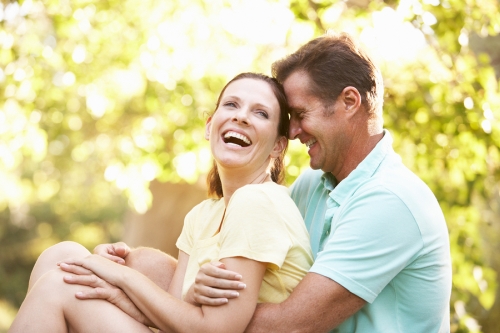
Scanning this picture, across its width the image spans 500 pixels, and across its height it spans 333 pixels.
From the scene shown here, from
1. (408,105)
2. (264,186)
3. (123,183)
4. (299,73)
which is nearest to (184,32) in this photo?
(123,183)

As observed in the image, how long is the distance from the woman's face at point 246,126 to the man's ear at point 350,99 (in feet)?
1.03

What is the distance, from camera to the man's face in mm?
2746

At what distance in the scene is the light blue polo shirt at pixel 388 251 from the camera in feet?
7.29

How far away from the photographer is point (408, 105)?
475cm

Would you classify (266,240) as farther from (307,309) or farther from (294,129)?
(294,129)

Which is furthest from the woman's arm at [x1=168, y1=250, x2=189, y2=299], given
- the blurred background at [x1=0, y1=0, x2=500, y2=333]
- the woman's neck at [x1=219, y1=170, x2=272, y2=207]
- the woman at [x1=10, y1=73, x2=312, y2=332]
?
the blurred background at [x1=0, y1=0, x2=500, y2=333]

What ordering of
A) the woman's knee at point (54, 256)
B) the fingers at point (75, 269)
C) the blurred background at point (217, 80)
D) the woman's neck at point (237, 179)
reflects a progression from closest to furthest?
the fingers at point (75, 269) < the woman's knee at point (54, 256) < the woman's neck at point (237, 179) < the blurred background at point (217, 80)

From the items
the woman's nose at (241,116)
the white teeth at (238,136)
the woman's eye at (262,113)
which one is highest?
the woman's nose at (241,116)

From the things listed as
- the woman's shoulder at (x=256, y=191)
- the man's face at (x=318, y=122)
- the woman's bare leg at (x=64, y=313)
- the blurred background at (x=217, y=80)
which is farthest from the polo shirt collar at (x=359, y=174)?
the blurred background at (x=217, y=80)

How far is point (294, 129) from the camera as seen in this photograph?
2.77 metres

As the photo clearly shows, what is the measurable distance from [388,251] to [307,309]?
0.36 m

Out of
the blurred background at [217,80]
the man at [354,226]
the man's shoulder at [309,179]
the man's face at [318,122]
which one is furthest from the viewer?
the blurred background at [217,80]

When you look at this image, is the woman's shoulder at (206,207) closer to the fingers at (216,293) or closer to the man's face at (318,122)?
the man's face at (318,122)

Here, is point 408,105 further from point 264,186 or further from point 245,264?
point 245,264
